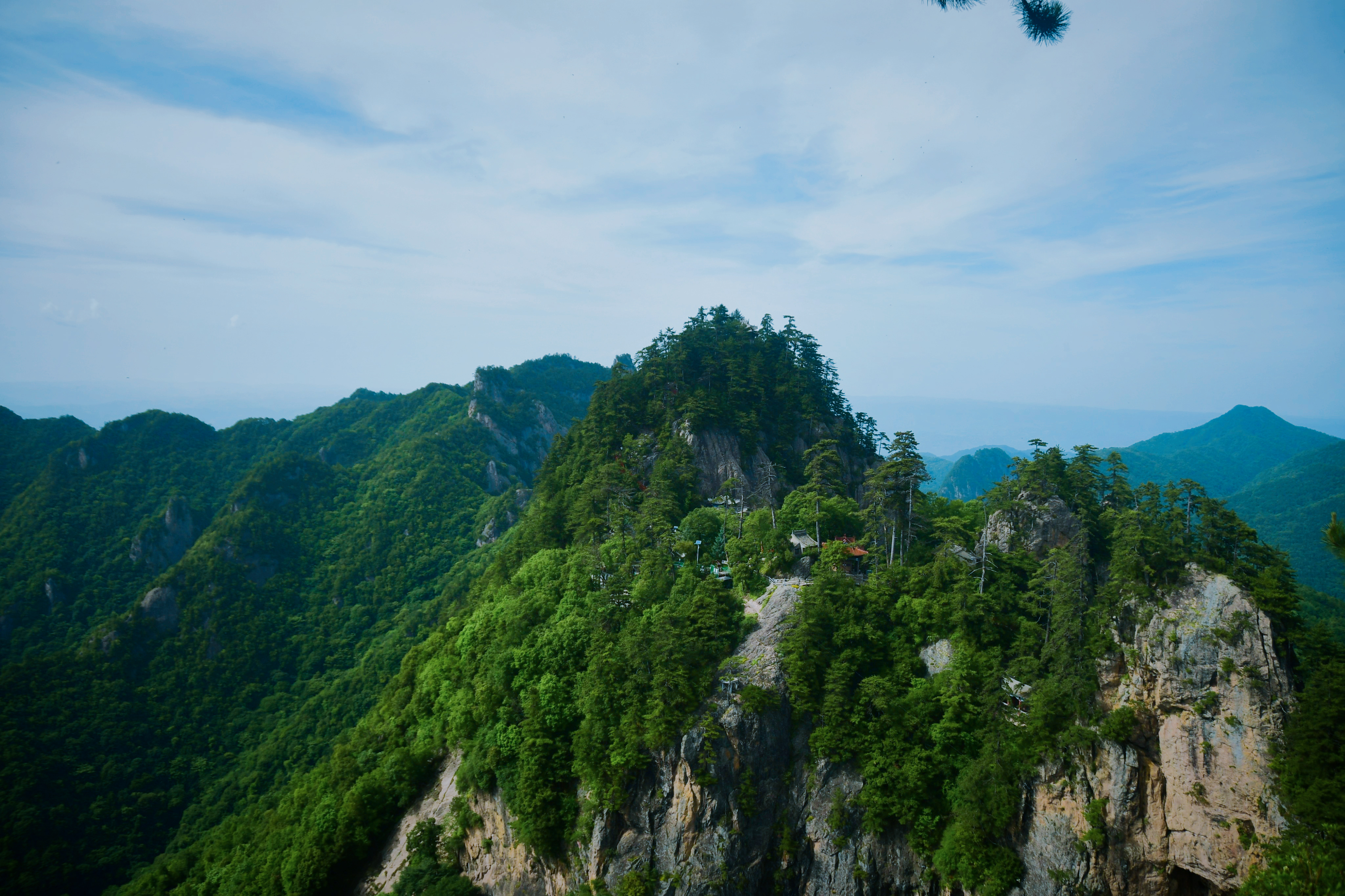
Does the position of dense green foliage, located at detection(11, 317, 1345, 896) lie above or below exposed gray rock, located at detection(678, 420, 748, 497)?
below

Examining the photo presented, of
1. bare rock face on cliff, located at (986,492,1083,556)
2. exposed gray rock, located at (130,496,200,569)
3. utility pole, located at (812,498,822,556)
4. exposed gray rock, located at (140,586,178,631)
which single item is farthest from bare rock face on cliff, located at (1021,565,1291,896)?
exposed gray rock, located at (130,496,200,569)

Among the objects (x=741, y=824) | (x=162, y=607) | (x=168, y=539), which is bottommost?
(x=162, y=607)

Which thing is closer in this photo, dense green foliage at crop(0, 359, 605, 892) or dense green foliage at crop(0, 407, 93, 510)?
dense green foliage at crop(0, 359, 605, 892)

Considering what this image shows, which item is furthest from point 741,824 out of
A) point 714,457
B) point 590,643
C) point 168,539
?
point 168,539

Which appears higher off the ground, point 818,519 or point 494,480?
point 818,519

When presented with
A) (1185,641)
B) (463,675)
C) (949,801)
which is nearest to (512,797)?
(463,675)

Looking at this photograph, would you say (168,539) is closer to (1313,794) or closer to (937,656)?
(937,656)

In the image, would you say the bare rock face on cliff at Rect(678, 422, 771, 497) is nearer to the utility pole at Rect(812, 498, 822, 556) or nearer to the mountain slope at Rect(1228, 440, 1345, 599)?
the utility pole at Rect(812, 498, 822, 556)
